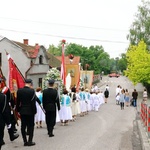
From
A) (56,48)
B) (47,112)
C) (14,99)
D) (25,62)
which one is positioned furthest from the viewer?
(56,48)

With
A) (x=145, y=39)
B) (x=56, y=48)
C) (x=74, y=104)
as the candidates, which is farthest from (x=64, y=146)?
(x=56, y=48)

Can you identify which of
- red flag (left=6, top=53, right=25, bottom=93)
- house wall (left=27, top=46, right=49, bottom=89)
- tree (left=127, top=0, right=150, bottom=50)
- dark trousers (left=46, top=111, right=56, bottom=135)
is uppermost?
tree (left=127, top=0, right=150, bottom=50)

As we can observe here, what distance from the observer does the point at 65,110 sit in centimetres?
1612

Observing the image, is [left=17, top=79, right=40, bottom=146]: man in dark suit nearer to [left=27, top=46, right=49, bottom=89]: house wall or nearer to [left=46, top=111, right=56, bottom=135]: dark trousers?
[left=46, top=111, right=56, bottom=135]: dark trousers

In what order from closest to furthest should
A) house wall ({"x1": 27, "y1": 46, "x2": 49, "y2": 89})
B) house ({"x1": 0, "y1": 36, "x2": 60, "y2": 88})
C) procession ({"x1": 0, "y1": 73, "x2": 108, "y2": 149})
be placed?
procession ({"x1": 0, "y1": 73, "x2": 108, "y2": 149}) < house ({"x1": 0, "y1": 36, "x2": 60, "y2": 88}) < house wall ({"x1": 27, "y1": 46, "x2": 49, "y2": 89})

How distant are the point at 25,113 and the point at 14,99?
3.70 ft

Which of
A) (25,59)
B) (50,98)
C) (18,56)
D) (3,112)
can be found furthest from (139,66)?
(3,112)

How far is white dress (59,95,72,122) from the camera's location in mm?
15936

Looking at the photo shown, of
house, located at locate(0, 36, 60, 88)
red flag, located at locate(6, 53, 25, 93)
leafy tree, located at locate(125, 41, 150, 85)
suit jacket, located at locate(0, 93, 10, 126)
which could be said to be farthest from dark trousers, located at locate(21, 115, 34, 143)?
leafy tree, located at locate(125, 41, 150, 85)

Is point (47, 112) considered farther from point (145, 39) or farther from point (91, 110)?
point (145, 39)

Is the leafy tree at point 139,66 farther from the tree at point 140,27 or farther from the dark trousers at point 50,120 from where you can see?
the dark trousers at point 50,120

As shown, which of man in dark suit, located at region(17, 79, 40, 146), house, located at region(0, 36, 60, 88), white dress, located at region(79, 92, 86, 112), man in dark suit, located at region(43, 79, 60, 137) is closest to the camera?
man in dark suit, located at region(17, 79, 40, 146)

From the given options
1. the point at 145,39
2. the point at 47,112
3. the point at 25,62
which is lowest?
the point at 47,112

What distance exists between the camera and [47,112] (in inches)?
469
